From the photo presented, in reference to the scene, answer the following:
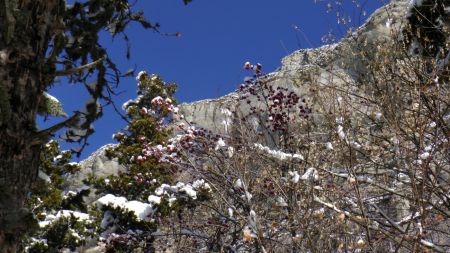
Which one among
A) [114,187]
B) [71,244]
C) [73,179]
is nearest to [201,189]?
[71,244]

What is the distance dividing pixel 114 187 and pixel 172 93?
23.6 feet

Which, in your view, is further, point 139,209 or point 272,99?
point 139,209

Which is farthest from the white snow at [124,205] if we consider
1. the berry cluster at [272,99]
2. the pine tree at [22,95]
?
the pine tree at [22,95]

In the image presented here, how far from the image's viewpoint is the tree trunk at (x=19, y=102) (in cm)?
224

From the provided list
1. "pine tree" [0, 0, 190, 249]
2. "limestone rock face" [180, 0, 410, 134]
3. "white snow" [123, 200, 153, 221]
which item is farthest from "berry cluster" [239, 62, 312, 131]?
"pine tree" [0, 0, 190, 249]

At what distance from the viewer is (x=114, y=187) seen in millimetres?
17203

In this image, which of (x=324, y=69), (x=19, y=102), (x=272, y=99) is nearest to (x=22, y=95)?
(x=19, y=102)

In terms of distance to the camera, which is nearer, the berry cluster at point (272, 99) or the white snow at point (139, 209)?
the berry cluster at point (272, 99)

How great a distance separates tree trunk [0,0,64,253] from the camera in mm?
2242

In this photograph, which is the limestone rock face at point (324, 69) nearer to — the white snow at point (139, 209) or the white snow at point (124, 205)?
the white snow at point (139, 209)

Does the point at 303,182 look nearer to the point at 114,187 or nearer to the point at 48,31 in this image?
the point at 48,31

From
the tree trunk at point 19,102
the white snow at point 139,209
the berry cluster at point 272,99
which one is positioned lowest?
the tree trunk at point 19,102

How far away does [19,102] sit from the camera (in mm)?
2369

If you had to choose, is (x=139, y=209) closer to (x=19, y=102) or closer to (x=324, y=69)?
(x=324, y=69)
